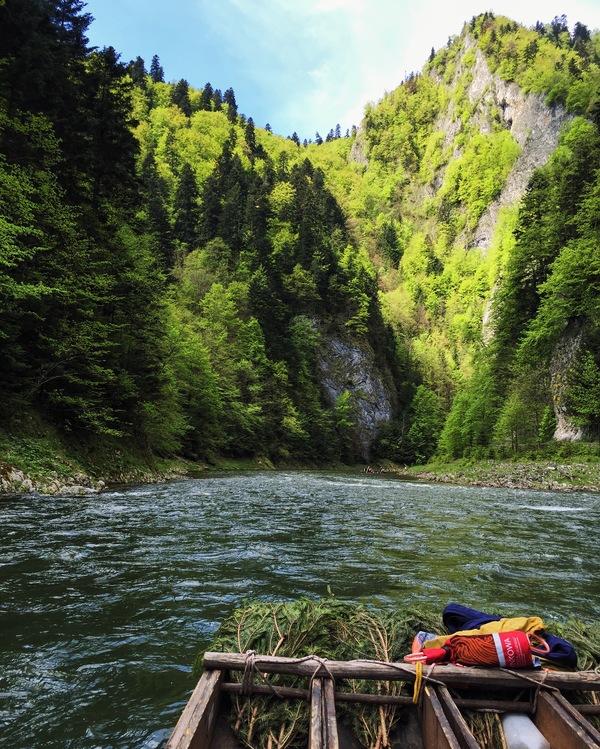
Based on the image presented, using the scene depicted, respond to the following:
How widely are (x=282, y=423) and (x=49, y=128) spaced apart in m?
44.2

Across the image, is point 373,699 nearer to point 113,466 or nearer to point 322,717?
point 322,717

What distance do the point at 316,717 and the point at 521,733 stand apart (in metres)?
1.61

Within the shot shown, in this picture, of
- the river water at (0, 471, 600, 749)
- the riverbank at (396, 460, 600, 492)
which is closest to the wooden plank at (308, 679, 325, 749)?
the river water at (0, 471, 600, 749)

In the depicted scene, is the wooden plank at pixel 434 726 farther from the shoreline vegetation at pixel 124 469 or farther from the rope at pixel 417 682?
the shoreline vegetation at pixel 124 469

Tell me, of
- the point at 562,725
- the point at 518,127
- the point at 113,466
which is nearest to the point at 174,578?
the point at 562,725

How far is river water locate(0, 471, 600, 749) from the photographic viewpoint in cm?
403

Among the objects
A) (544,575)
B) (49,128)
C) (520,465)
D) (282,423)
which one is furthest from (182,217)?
(544,575)

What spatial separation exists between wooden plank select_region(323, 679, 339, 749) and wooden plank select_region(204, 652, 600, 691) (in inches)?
6.3

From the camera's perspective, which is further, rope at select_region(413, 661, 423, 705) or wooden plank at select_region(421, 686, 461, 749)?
rope at select_region(413, 661, 423, 705)

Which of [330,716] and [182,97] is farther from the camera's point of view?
[182,97]

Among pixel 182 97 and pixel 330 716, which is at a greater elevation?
pixel 182 97

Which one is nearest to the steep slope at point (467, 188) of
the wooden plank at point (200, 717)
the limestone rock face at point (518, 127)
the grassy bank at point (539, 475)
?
the limestone rock face at point (518, 127)

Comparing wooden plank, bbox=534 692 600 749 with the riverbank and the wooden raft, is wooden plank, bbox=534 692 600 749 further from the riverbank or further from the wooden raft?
the riverbank

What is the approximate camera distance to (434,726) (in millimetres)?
3008
